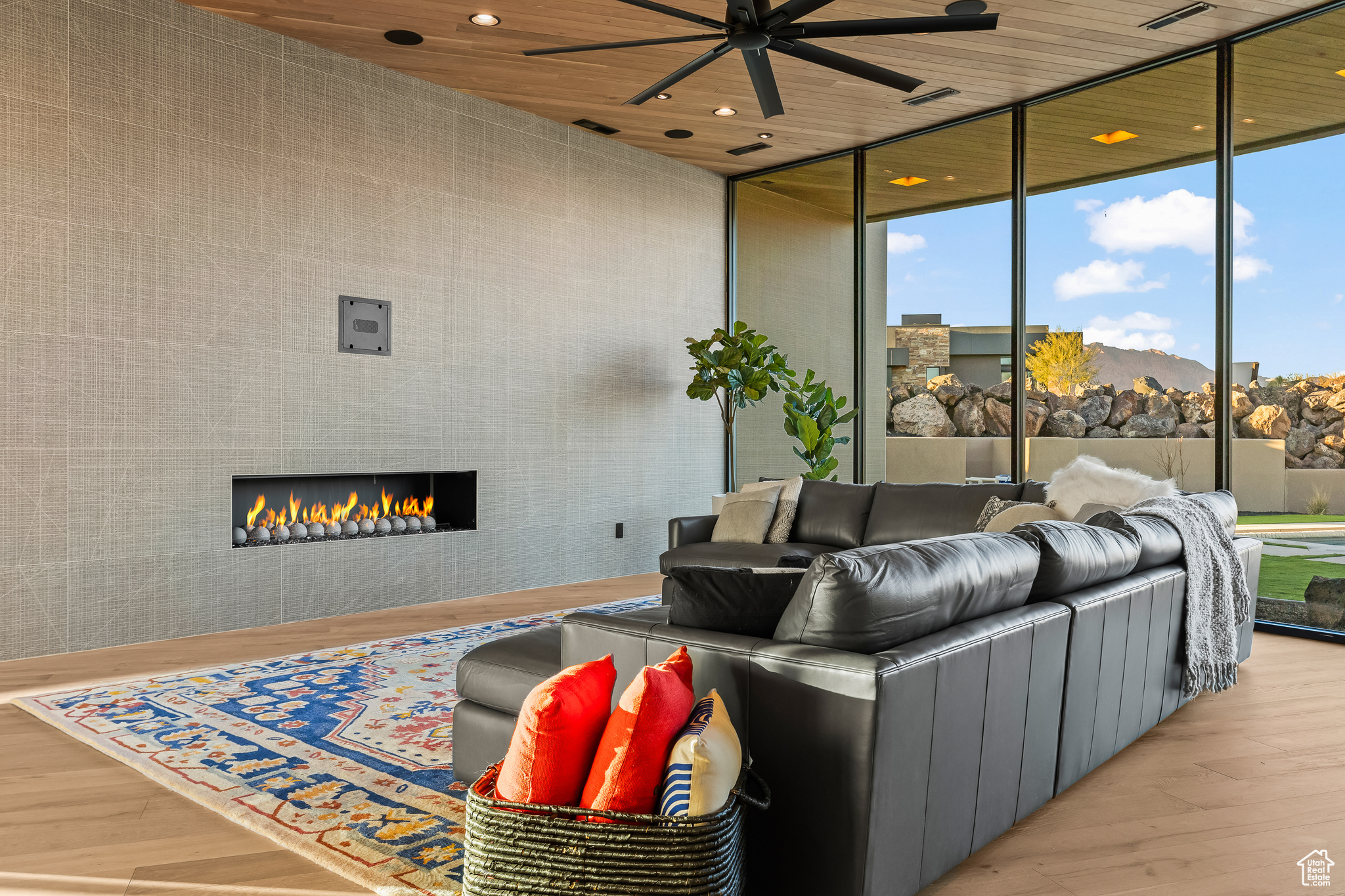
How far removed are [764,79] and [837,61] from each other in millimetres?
436

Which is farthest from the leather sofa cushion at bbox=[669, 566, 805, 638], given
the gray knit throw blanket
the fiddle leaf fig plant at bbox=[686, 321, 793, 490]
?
the fiddle leaf fig plant at bbox=[686, 321, 793, 490]

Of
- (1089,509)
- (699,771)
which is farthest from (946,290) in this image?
(699,771)

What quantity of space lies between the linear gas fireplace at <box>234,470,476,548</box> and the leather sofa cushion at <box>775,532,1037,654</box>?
13.0 ft

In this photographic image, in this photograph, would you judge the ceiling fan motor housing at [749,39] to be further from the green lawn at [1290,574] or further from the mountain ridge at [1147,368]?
the green lawn at [1290,574]

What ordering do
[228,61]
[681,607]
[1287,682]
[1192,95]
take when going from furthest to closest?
[1192,95]
[228,61]
[1287,682]
[681,607]

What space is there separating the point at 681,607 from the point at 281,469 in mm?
3660

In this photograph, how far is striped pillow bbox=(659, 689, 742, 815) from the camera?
1.62 meters

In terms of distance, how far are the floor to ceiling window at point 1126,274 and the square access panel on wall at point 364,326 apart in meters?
4.13

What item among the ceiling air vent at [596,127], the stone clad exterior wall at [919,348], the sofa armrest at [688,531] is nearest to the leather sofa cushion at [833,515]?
the sofa armrest at [688,531]

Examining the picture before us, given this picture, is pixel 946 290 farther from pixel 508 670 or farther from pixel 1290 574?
pixel 508 670

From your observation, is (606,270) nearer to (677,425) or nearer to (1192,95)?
(677,425)

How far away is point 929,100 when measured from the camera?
6.04 m

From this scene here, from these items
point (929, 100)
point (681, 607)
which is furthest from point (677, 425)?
point (681, 607)

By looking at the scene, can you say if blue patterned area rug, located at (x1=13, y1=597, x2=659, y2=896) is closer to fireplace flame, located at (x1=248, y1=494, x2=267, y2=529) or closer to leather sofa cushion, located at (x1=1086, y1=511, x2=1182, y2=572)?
fireplace flame, located at (x1=248, y1=494, x2=267, y2=529)
